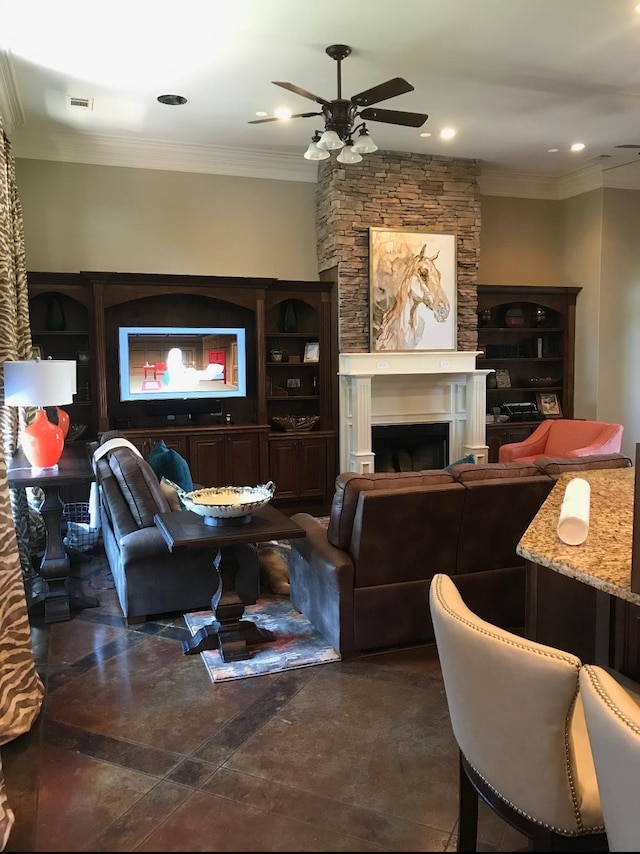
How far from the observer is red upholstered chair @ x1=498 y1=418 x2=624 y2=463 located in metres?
6.08

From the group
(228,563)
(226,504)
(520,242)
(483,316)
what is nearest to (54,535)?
(228,563)

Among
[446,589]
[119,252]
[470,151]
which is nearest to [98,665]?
[446,589]

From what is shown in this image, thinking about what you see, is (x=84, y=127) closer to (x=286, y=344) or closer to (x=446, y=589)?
(x=286, y=344)

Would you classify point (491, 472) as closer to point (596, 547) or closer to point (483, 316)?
point (596, 547)

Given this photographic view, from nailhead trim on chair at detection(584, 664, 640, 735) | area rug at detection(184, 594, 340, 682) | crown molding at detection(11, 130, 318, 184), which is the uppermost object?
crown molding at detection(11, 130, 318, 184)

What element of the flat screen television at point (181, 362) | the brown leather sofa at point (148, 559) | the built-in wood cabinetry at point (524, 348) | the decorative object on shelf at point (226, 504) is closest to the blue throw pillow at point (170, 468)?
the brown leather sofa at point (148, 559)

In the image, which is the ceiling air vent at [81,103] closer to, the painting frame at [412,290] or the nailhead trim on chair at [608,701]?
the painting frame at [412,290]

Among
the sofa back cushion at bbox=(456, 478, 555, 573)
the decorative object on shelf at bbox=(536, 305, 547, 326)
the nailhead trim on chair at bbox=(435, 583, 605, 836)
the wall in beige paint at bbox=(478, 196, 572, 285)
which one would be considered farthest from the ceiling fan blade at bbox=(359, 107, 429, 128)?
the decorative object on shelf at bbox=(536, 305, 547, 326)

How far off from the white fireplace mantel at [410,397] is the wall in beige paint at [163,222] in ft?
4.31

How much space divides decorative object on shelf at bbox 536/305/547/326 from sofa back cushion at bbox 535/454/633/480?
13.7ft

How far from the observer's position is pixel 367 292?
6691 millimetres

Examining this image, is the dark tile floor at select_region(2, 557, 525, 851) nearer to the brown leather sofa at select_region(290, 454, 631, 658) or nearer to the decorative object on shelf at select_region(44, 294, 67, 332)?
the brown leather sofa at select_region(290, 454, 631, 658)

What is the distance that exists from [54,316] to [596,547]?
5455mm

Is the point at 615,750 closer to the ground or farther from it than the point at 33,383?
closer to the ground
